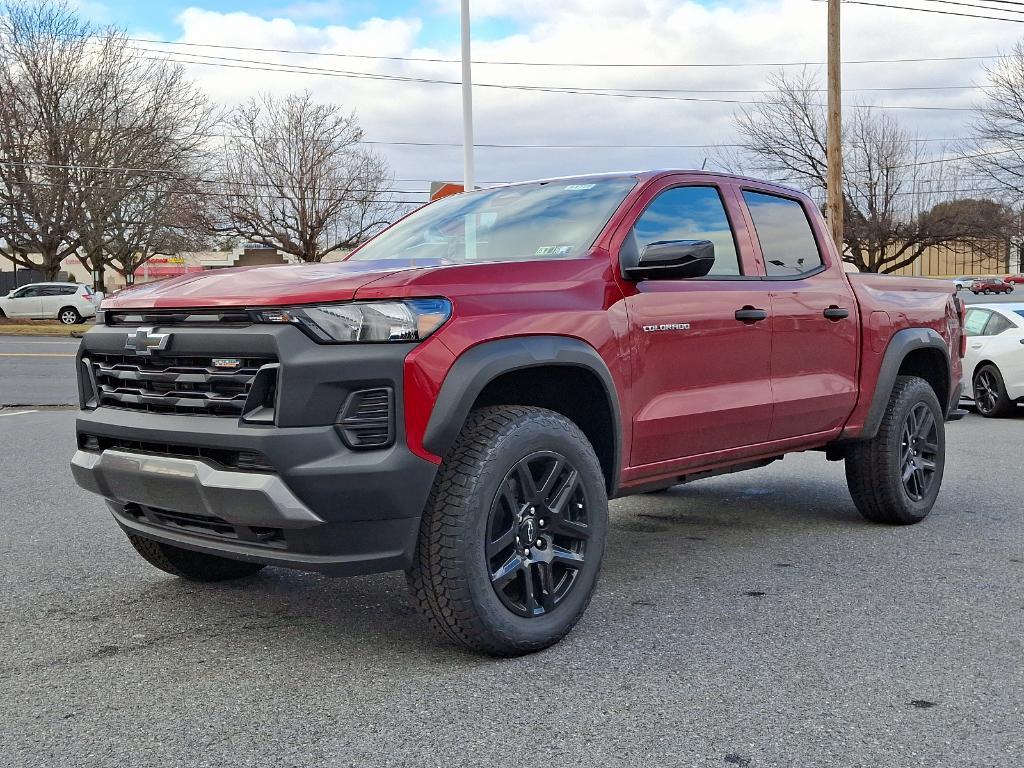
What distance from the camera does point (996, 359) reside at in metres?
13.0

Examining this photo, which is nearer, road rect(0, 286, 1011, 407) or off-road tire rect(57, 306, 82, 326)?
road rect(0, 286, 1011, 407)

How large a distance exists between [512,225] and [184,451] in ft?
6.17

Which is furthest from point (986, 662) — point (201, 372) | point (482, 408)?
point (201, 372)

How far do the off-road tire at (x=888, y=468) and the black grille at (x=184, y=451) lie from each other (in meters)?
3.82

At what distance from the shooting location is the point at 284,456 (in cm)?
345

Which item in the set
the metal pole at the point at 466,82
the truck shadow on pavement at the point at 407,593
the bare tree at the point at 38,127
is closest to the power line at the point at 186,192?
the bare tree at the point at 38,127

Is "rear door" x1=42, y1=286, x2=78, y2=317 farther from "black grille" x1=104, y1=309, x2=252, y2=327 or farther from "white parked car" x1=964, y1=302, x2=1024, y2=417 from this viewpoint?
"black grille" x1=104, y1=309, x2=252, y2=327

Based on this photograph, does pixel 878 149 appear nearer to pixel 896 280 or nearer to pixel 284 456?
pixel 896 280

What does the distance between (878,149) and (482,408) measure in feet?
170

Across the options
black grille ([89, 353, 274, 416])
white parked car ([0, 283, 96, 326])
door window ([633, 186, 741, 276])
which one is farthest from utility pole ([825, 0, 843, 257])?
white parked car ([0, 283, 96, 326])

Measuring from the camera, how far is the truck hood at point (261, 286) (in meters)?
3.60

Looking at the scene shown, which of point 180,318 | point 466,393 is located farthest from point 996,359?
point 180,318

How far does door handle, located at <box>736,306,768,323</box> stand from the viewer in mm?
5027

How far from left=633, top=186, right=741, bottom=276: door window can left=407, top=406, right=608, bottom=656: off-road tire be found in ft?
3.92
